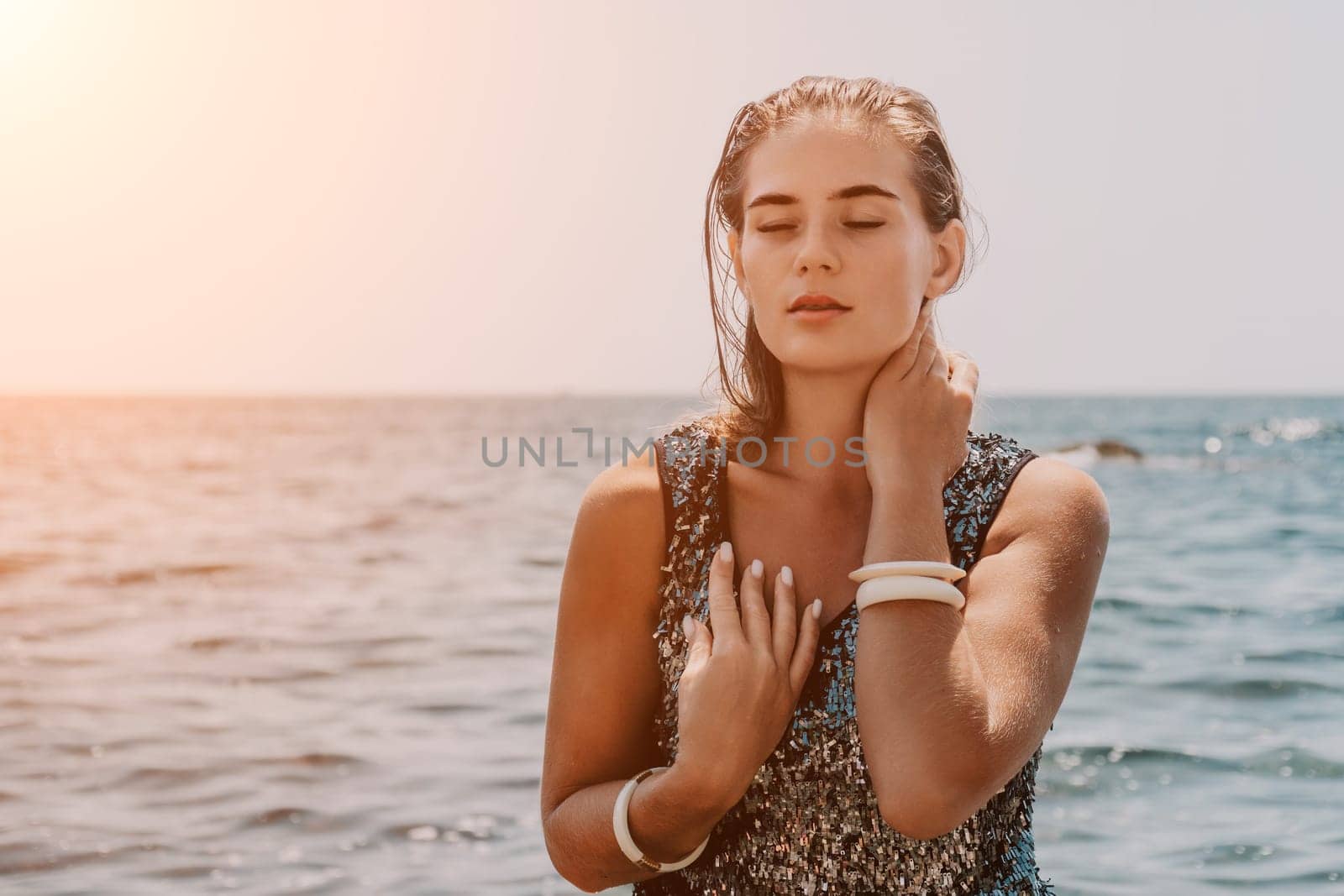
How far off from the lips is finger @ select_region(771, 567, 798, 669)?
17.7 inches

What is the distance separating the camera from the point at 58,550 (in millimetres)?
18703

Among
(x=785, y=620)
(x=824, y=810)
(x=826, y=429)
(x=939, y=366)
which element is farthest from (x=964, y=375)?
(x=824, y=810)

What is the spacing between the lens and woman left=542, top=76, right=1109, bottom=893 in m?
1.99

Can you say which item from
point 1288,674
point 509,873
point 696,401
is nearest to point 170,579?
point 509,873

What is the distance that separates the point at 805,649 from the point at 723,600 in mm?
156

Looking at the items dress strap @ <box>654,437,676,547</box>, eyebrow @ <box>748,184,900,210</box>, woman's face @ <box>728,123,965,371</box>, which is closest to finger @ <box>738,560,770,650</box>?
dress strap @ <box>654,437,676,547</box>

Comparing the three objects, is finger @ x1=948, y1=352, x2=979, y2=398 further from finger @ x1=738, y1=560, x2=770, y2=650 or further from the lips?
finger @ x1=738, y1=560, x2=770, y2=650

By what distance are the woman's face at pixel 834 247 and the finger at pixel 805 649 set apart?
0.45m

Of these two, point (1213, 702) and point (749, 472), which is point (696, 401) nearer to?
point (749, 472)

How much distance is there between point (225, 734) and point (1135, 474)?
28089 mm

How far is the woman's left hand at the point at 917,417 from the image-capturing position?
85.0 inches

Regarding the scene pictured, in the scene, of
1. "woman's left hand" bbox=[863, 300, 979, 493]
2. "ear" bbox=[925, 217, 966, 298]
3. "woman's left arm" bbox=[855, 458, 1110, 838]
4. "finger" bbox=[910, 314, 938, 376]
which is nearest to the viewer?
"woman's left arm" bbox=[855, 458, 1110, 838]

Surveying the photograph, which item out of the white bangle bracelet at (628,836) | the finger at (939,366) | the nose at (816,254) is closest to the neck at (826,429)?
the finger at (939,366)
